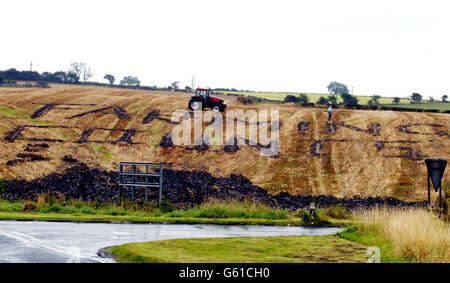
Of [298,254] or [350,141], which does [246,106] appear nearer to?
[350,141]

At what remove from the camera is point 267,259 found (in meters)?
16.0

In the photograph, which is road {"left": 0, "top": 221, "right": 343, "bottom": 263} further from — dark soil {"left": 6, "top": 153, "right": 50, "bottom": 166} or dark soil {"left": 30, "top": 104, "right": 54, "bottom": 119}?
dark soil {"left": 30, "top": 104, "right": 54, "bottom": 119}

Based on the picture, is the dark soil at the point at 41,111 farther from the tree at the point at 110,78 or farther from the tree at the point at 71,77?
the tree at the point at 110,78

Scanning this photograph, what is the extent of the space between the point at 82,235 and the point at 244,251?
7035 millimetres

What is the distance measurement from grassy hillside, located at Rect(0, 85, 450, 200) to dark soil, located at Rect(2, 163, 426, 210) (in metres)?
1.71

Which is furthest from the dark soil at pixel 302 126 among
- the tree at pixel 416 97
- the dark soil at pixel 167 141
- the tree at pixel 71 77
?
the tree at pixel 71 77

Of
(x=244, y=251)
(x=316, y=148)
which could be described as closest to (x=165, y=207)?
(x=244, y=251)

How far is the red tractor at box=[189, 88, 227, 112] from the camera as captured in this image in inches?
2299

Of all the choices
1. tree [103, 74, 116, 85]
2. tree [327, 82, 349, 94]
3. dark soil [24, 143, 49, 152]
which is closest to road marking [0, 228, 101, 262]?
dark soil [24, 143, 49, 152]

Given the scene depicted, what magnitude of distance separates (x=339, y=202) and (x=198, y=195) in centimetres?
994

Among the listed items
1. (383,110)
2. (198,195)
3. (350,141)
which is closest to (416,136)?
(350,141)

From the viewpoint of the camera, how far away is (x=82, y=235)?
2125 cm

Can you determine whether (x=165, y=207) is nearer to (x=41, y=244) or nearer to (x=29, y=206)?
(x=29, y=206)

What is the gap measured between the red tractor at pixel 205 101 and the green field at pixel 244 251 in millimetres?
38201
